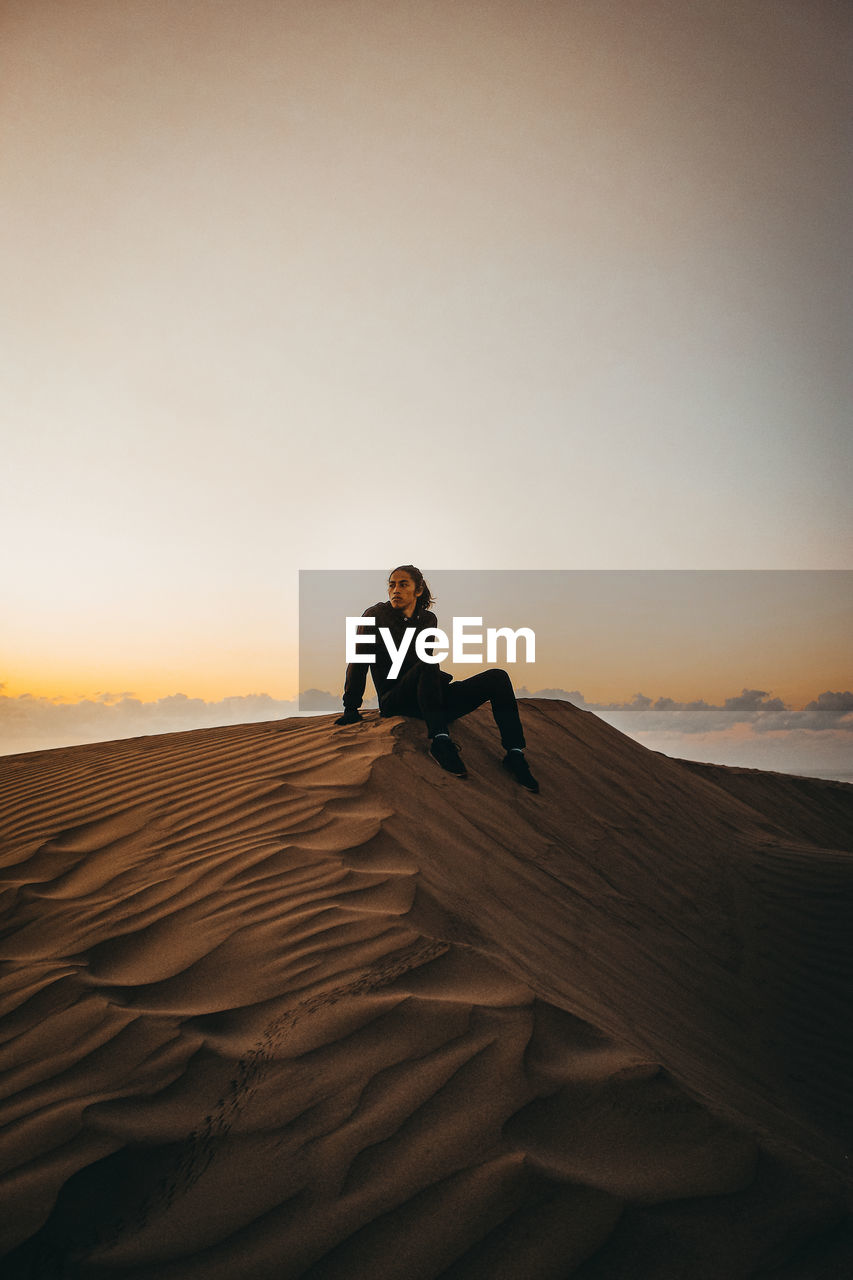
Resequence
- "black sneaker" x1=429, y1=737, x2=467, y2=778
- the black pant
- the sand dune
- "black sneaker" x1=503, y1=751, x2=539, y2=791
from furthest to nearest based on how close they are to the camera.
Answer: the black pant, "black sneaker" x1=503, y1=751, x2=539, y2=791, "black sneaker" x1=429, y1=737, x2=467, y2=778, the sand dune

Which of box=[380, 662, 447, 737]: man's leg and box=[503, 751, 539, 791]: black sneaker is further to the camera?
box=[503, 751, 539, 791]: black sneaker

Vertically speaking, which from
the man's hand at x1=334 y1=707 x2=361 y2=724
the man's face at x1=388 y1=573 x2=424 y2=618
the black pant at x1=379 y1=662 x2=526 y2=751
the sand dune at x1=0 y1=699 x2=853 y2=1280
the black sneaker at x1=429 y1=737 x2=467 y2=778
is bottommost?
the sand dune at x1=0 y1=699 x2=853 y2=1280

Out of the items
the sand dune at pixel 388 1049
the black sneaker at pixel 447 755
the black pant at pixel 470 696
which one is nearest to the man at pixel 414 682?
the black pant at pixel 470 696

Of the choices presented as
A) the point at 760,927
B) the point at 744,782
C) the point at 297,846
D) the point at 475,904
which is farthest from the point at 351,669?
the point at 744,782

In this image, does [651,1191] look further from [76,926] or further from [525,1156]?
[76,926]

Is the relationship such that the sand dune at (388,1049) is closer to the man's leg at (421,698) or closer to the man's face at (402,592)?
the man's leg at (421,698)

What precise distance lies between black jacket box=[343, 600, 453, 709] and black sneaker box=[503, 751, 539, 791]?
0.80m

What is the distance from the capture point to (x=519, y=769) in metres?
5.59

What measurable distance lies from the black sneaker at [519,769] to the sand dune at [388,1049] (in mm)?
680

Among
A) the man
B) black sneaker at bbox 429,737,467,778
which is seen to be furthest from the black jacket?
black sneaker at bbox 429,737,467,778

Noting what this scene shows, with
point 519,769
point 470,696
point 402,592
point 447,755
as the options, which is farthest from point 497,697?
point 402,592

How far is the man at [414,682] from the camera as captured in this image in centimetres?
566

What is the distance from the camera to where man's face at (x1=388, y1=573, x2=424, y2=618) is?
5.80 meters

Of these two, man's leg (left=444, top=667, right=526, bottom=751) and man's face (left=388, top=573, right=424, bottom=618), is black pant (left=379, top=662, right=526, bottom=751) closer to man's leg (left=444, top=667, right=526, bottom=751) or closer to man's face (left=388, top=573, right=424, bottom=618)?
man's leg (left=444, top=667, right=526, bottom=751)
